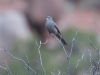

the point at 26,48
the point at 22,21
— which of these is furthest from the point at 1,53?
the point at 22,21

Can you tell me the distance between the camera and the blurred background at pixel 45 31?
1655 cm

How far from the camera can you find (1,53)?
18594 mm

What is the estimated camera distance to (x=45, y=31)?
974 inches

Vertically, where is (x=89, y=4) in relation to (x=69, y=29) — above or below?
below

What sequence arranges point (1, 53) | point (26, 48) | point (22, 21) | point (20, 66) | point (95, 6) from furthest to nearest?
1. point (95, 6)
2. point (22, 21)
3. point (1, 53)
4. point (26, 48)
5. point (20, 66)

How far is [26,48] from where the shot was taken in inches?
684

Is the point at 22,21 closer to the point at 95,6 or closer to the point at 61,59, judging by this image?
the point at 61,59

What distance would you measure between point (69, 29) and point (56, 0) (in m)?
6.32

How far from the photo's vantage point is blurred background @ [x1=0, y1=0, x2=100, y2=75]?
1655 centimetres

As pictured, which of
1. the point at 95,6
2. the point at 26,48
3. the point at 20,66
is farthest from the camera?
the point at 95,6

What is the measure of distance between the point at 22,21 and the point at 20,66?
8.78 m

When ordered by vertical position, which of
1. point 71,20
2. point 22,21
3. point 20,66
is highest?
point 20,66

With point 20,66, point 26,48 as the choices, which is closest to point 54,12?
point 26,48

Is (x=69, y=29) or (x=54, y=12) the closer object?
(x=69, y=29)
